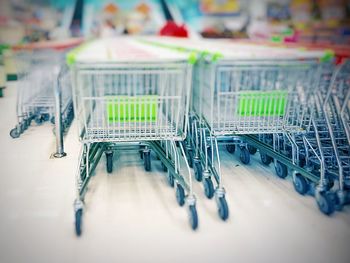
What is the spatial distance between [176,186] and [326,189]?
2.86 feet

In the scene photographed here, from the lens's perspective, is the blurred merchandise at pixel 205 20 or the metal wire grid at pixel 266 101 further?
the blurred merchandise at pixel 205 20

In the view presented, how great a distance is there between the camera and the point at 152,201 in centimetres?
200

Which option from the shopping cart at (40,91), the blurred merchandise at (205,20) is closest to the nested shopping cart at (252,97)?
the shopping cart at (40,91)

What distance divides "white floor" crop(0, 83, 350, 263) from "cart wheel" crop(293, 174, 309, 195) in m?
0.05

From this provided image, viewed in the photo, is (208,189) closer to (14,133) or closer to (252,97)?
(252,97)

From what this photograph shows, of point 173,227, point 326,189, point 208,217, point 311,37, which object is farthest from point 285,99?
point 311,37

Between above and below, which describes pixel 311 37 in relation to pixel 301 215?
above

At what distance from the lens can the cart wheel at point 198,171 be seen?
2.29 metres

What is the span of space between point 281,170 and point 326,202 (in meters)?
0.53

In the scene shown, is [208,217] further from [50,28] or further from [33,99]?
[50,28]

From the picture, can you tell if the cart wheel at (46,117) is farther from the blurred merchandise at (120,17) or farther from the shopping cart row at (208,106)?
the blurred merchandise at (120,17)

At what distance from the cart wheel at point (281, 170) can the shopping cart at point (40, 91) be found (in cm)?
Result: 215

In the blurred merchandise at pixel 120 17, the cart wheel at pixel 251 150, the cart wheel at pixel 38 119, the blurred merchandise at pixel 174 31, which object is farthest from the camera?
the blurred merchandise at pixel 120 17

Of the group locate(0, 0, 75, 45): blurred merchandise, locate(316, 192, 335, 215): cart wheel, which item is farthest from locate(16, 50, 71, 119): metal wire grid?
locate(316, 192, 335, 215): cart wheel
